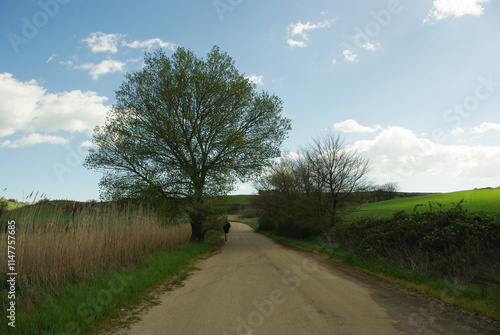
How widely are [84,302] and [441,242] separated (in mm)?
9753

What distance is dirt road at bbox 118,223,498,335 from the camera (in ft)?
15.0

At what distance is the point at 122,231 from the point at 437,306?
9.06m

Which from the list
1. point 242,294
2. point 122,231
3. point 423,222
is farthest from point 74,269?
point 423,222

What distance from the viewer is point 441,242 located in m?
8.96

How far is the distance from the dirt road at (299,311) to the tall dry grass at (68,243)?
8.06 feet

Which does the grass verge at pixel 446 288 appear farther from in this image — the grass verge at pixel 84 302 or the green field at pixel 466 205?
the green field at pixel 466 205

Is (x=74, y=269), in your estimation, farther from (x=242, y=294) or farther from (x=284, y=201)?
(x=284, y=201)

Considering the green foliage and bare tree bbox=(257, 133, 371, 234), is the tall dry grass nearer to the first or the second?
the green foliage

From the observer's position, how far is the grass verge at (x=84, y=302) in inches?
173

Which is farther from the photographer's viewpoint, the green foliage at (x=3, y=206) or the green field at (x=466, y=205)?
the green field at (x=466, y=205)

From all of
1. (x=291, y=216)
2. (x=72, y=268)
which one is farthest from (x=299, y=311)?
(x=291, y=216)

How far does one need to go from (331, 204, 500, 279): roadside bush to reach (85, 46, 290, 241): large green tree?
1059cm

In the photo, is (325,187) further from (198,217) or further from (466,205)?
(466,205)

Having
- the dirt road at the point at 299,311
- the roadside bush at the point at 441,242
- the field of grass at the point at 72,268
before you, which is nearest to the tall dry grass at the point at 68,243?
the field of grass at the point at 72,268
